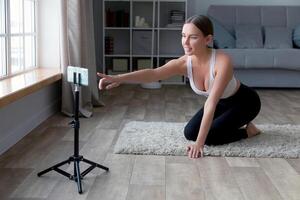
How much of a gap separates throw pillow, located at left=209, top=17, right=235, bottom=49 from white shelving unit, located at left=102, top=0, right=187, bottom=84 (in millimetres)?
605

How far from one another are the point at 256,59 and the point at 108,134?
3.00m

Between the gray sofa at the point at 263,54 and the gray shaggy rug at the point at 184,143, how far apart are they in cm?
224

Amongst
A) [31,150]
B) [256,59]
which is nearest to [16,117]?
[31,150]

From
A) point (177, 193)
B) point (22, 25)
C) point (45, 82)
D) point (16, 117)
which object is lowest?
point (177, 193)

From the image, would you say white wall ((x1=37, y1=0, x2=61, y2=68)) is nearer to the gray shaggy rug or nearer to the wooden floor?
the wooden floor

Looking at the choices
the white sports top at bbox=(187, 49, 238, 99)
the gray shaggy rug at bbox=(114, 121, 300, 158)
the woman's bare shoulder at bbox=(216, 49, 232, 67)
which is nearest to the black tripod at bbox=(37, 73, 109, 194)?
the gray shaggy rug at bbox=(114, 121, 300, 158)

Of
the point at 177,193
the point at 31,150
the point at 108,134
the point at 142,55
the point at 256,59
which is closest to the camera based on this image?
the point at 177,193

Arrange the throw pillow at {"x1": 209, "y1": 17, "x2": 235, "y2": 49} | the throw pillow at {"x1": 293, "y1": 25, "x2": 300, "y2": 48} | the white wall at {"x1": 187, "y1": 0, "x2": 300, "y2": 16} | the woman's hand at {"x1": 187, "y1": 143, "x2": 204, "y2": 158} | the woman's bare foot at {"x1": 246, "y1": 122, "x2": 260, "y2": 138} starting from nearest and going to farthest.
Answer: the woman's hand at {"x1": 187, "y1": 143, "x2": 204, "y2": 158}
the woman's bare foot at {"x1": 246, "y1": 122, "x2": 260, "y2": 138}
the throw pillow at {"x1": 209, "y1": 17, "x2": 235, "y2": 49}
the throw pillow at {"x1": 293, "y1": 25, "x2": 300, "y2": 48}
the white wall at {"x1": 187, "y1": 0, "x2": 300, "y2": 16}

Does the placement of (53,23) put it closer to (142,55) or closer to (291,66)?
(142,55)

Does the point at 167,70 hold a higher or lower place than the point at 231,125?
higher

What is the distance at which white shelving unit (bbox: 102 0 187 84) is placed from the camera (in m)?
6.49

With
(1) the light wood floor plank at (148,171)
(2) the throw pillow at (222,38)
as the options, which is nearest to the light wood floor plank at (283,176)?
(1) the light wood floor plank at (148,171)

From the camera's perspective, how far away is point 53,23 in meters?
4.09

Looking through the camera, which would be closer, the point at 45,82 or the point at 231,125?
the point at 231,125
